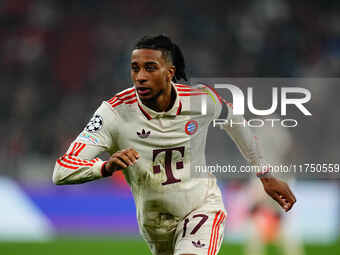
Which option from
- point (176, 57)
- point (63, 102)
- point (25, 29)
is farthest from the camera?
point (25, 29)

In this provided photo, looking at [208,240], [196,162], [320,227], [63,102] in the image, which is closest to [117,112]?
[196,162]

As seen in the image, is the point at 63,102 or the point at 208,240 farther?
the point at 63,102

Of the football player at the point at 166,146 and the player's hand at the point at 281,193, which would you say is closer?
the football player at the point at 166,146

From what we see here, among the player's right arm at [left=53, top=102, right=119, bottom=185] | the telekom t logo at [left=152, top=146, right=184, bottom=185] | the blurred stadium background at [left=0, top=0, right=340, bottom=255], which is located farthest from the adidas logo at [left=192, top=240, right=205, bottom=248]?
the blurred stadium background at [left=0, top=0, right=340, bottom=255]

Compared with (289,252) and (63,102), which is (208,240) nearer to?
(289,252)

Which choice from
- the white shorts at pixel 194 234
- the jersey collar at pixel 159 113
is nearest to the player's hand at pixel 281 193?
the white shorts at pixel 194 234

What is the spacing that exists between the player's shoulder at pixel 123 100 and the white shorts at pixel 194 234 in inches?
35.3

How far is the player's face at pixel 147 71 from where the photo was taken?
5.01m

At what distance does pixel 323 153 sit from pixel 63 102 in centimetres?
697

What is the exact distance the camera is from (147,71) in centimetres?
503

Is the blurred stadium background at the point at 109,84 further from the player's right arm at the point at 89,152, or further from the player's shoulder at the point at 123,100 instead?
the player's right arm at the point at 89,152

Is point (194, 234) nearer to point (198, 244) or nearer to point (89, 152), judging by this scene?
point (198, 244)

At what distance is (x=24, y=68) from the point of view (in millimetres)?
15188

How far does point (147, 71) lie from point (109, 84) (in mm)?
9991
